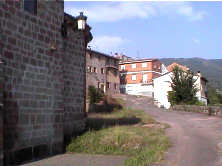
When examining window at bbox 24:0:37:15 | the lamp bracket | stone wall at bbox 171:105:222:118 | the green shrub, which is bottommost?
stone wall at bbox 171:105:222:118

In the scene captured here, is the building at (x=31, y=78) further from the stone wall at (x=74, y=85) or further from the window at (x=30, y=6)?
the stone wall at (x=74, y=85)

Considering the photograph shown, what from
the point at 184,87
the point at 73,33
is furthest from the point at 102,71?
the point at 73,33

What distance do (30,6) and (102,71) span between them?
131 ft

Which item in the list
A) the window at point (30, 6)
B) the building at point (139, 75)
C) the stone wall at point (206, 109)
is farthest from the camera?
the building at point (139, 75)

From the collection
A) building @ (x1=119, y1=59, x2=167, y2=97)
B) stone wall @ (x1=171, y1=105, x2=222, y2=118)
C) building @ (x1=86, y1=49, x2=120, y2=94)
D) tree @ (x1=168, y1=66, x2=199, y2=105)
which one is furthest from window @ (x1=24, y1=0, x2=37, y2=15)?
building @ (x1=119, y1=59, x2=167, y2=97)

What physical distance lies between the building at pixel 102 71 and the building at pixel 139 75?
24.8 ft

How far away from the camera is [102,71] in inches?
1932

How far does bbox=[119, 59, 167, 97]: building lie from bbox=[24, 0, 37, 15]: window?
1955 inches

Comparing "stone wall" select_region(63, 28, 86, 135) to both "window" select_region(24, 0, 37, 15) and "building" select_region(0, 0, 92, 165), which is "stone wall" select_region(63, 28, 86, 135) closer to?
"building" select_region(0, 0, 92, 165)

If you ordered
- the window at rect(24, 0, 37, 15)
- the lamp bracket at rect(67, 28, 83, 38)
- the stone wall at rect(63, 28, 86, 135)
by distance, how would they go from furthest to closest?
the lamp bracket at rect(67, 28, 83, 38) < the stone wall at rect(63, 28, 86, 135) < the window at rect(24, 0, 37, 15)

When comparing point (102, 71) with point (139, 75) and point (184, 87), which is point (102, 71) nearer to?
point (139, 75)

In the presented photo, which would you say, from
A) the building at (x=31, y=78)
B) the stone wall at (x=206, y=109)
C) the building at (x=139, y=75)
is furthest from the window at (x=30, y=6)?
the building at (x=139, y=75)

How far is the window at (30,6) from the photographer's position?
888 centimetres

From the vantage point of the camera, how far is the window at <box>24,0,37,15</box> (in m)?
8.88
